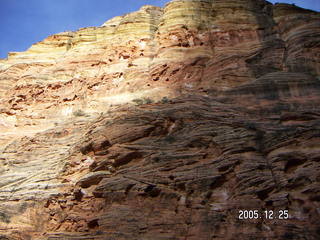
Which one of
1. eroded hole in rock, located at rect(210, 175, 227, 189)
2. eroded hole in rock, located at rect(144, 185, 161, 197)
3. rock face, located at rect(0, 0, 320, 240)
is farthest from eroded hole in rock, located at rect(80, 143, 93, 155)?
eroded hole in rock, located at rect(210, 175, 227, 189)

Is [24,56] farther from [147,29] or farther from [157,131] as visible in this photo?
[157,131]

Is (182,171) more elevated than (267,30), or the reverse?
(267,30)

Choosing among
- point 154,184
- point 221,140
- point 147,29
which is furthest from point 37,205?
point 147,29

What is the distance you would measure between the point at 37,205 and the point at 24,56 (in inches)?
641

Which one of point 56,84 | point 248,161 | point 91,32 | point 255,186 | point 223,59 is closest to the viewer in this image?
point 255,186

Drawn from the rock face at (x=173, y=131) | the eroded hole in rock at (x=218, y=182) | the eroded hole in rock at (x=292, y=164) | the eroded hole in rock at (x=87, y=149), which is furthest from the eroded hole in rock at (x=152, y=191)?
the eroded hole in rock at (x=292, y=164)

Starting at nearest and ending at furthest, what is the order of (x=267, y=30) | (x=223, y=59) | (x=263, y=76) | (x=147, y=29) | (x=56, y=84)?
(x=263, y=76) → (x=223, y=59) → (x=267, y=30) → (x=56, y=84) → (x=147, y=29)

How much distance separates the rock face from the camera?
12.9 meters

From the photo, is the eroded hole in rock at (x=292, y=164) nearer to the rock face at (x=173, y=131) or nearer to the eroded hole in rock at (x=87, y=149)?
the rock face at (x=173, y=131)

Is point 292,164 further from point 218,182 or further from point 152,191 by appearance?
point 152,191

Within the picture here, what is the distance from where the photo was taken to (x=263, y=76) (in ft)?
64.3

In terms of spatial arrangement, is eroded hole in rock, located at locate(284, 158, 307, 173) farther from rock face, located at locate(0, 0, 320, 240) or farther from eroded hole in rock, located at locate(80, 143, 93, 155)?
eroded hole in rock, located at locate(80, 143, 93, 155)

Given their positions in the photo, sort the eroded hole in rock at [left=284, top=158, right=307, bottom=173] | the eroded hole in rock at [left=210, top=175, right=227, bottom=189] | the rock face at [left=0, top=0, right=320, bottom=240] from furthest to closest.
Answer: the eroded hole in rock at [left=284, top=158, right=307, bottom=173]
the eroded hole in rock at [left=210, top=175, right=227, bottom=189]
the rock face at [left=0, top=0, right=320, bottom=240]

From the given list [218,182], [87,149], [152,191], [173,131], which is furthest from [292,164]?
[87,149]
